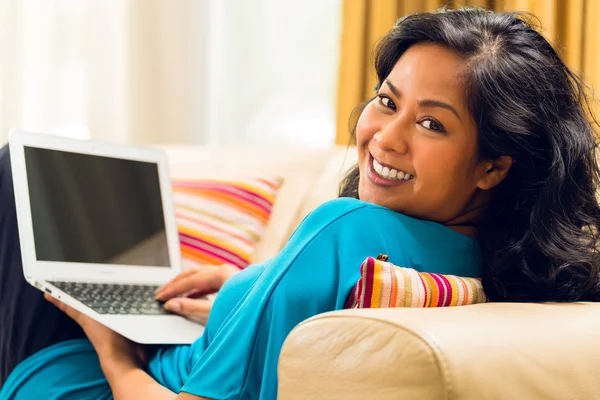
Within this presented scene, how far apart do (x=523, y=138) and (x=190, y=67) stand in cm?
220

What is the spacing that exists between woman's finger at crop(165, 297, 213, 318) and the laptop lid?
130 mm

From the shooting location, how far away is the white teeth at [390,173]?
107 cm

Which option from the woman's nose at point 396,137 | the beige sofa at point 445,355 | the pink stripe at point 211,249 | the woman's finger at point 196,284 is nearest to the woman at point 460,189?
the woman's nose at point 396,137

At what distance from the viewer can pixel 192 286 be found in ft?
4.70

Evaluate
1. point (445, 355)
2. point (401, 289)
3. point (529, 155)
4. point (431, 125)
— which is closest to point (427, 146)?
point (431, 125)

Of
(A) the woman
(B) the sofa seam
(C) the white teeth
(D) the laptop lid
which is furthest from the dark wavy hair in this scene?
(D) the laptop lid

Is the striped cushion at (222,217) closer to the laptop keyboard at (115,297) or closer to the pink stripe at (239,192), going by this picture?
the pink stripe at (239,192)

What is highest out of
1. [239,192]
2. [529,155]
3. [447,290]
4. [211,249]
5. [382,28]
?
[382,28]

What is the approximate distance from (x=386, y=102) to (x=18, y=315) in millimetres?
735

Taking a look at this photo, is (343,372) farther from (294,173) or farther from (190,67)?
(190,67)

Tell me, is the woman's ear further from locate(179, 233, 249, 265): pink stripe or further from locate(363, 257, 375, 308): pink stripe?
locate(179, 233, 249, 265): pink stripe

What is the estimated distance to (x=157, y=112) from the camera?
3.05m

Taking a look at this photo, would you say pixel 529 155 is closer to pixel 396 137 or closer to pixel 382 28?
pixel 396 137

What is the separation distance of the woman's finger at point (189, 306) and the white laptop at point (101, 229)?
0.5 inches
